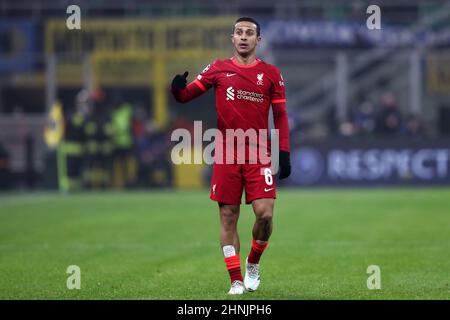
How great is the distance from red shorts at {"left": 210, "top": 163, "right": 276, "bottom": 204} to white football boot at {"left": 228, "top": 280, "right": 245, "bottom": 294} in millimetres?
708

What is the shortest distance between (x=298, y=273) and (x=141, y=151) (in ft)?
55.8

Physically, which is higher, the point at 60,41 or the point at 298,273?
the point at 60,41

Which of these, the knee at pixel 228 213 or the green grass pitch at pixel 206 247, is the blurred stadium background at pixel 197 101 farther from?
the knee at pixel 228 213

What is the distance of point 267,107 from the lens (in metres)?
8.91

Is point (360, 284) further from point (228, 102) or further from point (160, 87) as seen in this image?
point (160, 87)

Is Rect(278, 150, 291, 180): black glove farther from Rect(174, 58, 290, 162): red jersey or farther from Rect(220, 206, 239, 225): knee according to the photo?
Rect(220, 206, 239, 225): knee

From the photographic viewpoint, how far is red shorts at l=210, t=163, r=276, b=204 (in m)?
8.75

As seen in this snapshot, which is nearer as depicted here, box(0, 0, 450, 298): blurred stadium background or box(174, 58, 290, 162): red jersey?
box(174, 58, 290, 162): red jersey

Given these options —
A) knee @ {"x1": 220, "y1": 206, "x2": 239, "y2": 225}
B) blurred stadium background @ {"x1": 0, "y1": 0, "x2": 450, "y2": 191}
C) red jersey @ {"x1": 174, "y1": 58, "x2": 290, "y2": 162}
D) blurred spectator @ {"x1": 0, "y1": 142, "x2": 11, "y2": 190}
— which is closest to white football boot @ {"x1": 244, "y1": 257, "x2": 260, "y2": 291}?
knee @ {"x1": 220, "y1": 206, "x2": 239, "y2": 225}

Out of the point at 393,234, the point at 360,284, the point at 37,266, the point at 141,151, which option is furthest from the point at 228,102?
the point at 141,151

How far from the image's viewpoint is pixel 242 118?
28.8ft

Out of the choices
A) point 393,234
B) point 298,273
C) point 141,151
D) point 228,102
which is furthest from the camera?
point 141,151

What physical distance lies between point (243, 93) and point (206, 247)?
4.57 metres

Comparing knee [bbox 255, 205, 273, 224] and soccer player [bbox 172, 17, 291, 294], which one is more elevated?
soccer player [bbox 172, 17, 291, 294]
